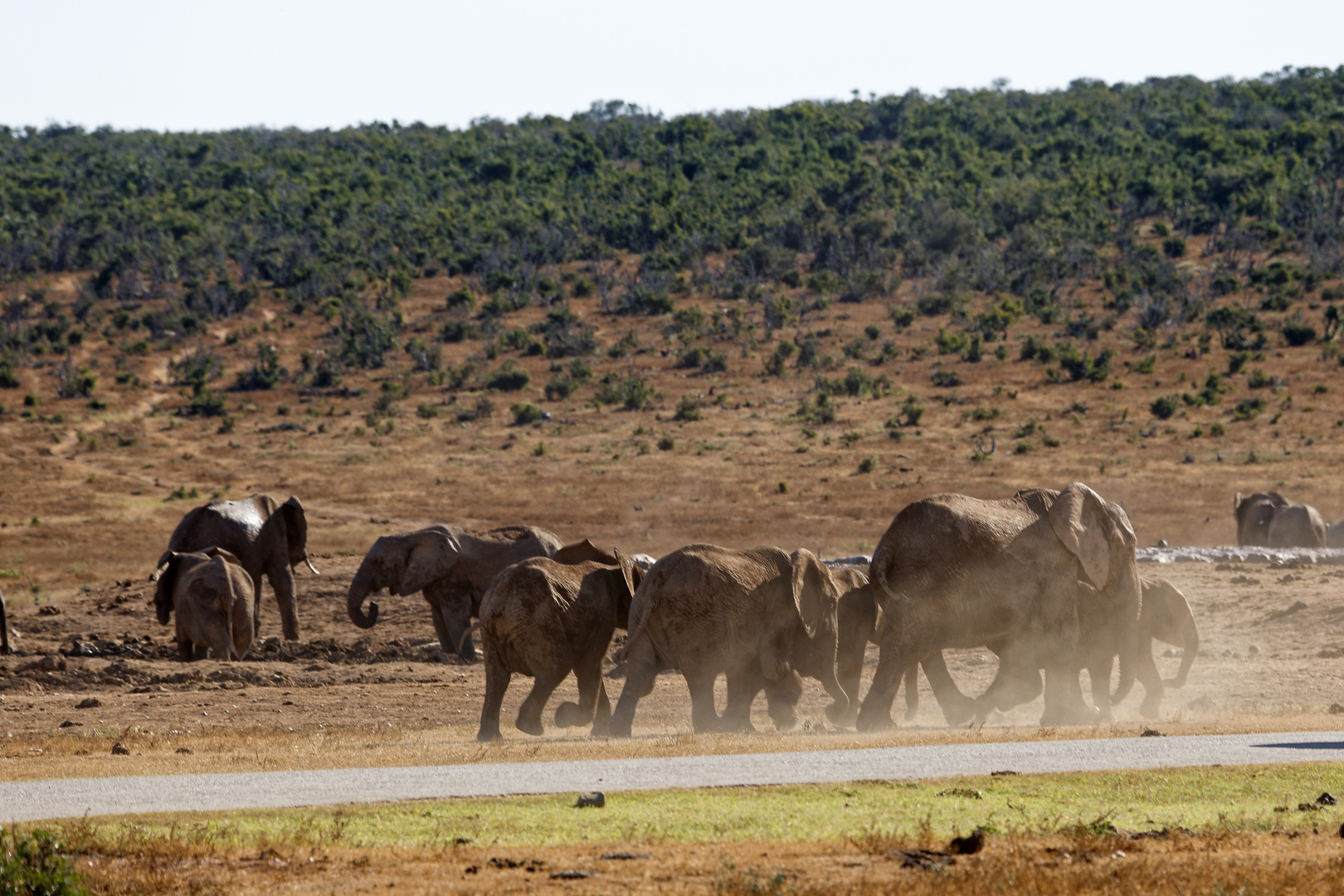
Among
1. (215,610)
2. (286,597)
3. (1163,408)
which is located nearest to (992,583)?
(215,610)

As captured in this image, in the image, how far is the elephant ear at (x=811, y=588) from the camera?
16719 mm

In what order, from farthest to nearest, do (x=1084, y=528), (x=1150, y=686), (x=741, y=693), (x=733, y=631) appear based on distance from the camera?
(x=1150, y=686) < (x=1084, y=528) < (x=741, y=693) < (x=733, y=631)

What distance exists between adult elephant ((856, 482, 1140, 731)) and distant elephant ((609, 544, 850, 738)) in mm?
688

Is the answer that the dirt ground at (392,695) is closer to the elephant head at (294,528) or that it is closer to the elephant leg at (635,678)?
the elephant leg at (635,678)

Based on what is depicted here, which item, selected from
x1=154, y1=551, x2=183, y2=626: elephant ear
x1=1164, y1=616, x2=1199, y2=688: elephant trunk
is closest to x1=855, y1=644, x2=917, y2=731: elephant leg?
x1=1164, y1=616, x2=1199, y2=688: elephant trunk

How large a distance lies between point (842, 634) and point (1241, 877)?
9776mm

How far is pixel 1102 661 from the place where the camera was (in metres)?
18.0

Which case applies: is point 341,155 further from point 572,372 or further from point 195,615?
point 195,615

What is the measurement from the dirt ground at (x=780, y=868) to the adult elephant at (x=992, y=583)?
730cm

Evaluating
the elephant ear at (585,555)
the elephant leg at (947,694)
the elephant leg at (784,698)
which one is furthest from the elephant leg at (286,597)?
the elephant leg at (947,694)

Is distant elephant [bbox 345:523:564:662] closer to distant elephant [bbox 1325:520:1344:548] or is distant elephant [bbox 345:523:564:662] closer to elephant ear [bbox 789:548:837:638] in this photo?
elephant ear [bbox 789:548:837:638]

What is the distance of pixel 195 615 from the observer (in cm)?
2370

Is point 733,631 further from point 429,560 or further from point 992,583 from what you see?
point 429,560

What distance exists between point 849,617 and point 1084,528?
9.06 feet
